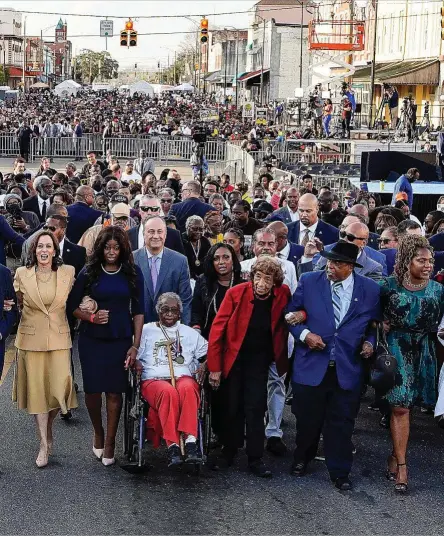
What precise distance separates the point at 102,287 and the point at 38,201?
7.74 metres

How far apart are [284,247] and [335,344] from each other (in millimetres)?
2465

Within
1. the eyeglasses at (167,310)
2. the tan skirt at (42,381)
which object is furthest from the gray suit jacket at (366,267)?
the tan skirt at (42,381)

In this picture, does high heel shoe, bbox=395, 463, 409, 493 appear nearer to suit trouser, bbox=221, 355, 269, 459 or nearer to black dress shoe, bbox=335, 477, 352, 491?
black dress shoe, bbox=335, 477, 352, 491

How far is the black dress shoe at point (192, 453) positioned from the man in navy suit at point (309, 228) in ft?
12.5

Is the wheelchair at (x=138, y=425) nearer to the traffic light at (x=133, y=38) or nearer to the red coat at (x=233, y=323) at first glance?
the red coat at (x=233, y=323)

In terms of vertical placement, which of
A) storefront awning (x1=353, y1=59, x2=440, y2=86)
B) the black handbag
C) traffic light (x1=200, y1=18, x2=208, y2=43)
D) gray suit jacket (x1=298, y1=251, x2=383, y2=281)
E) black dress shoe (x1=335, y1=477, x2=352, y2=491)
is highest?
traffic light (x1=200, y1=18, x2=208, y2=43)

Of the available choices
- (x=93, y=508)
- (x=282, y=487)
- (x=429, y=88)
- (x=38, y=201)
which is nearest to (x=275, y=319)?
(x=282, y=487)

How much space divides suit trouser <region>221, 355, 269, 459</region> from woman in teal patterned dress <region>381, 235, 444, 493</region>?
3.21ft

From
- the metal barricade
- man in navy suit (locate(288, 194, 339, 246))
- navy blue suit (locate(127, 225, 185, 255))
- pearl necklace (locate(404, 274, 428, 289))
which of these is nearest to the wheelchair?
pearl necklace (locate(404, 274, 428, 289))

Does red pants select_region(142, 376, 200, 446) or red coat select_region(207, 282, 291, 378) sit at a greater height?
red coat select_region(207, 282, 291, 378)

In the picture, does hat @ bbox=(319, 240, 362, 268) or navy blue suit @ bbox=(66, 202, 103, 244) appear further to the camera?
navy blue suit @ bbox=(66, 202, 103, 244)

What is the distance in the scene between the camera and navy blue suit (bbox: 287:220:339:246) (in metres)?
11.4

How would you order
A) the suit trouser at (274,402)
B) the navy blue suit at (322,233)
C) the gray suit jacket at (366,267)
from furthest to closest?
the navy blue suit at (322,233), the gray suit jacket at (366,267), the suit trouser at (274,402)

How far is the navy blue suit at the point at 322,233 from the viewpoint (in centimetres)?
1135
